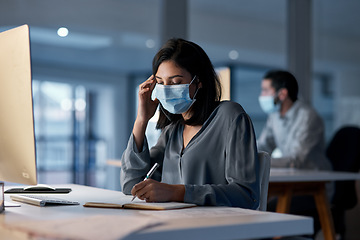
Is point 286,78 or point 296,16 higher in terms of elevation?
point 296,16

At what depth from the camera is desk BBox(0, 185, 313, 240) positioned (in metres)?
1.01

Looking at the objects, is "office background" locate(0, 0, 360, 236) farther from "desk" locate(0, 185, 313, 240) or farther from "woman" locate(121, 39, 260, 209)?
"desk" locate(0, 185, 313, 240)

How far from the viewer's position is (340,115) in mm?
5391

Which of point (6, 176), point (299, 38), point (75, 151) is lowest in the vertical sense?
point (75, 151)

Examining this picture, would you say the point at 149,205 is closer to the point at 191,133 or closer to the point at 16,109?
the point at 16,109

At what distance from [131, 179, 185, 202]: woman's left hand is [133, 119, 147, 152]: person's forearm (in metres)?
0.44

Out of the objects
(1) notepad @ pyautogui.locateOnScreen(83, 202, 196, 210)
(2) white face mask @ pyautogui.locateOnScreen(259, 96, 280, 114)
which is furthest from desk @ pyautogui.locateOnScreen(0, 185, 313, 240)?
(2) white face mask @ pyautogui.locateOnScreen(259, 96, 280, 114)

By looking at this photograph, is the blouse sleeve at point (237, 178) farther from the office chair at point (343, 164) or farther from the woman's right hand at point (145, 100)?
the office chair at point (343, 164)

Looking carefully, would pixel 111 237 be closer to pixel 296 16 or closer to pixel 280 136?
pixel 280 136

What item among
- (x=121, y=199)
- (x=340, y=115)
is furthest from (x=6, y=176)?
(x=340, y=115)

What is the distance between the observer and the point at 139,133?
1876mm

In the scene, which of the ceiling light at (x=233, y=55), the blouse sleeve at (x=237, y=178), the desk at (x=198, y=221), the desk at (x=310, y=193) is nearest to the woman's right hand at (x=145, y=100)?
the blouse sleeve at (x=237, y=178)

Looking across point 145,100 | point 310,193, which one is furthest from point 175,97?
point 310,193

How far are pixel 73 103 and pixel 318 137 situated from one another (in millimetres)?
2756
